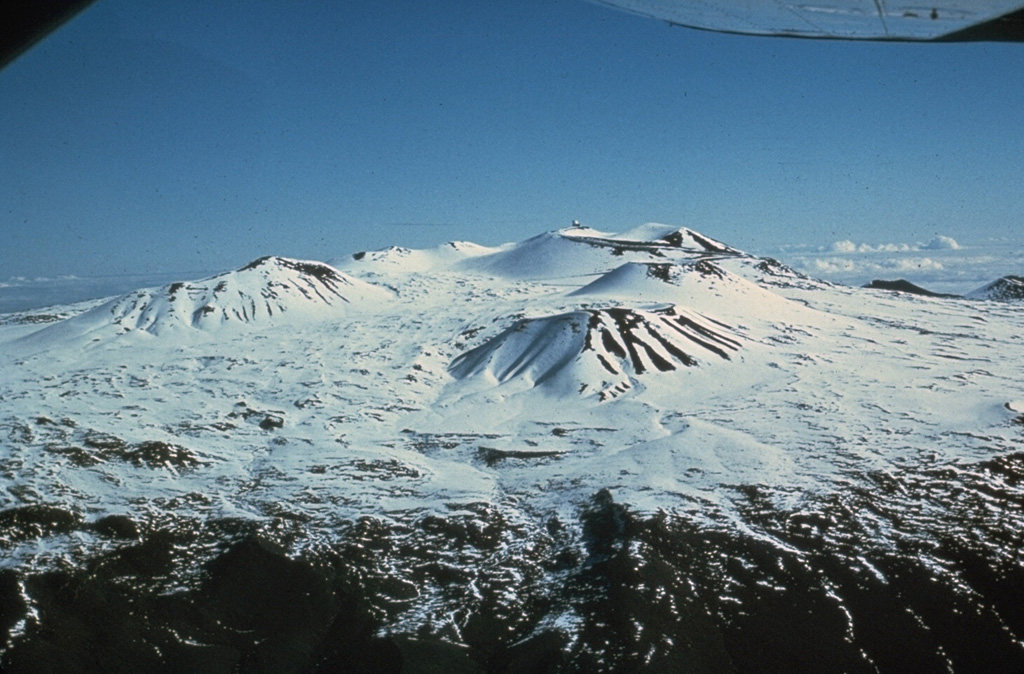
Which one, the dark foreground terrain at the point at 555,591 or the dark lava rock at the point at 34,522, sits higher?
the dark lava rock at the point at 34,522

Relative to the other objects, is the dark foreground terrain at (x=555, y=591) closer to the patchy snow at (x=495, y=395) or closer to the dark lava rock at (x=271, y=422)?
the patchy snow at (x=495, y=395)

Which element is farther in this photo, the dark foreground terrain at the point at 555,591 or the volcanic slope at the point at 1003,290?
the volcanic slope at the point at 1003,290

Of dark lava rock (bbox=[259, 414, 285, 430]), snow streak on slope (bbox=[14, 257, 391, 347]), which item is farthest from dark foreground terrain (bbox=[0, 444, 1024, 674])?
snow streak on slope (bbox=[14, 257, 391, 347])

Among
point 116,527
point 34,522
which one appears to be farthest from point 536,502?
point 34,522

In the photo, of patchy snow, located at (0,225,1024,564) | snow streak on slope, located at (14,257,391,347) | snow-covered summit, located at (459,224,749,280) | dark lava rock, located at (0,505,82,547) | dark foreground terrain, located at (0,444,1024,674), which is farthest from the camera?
snow-covered summit, located at (459,224,749,280)

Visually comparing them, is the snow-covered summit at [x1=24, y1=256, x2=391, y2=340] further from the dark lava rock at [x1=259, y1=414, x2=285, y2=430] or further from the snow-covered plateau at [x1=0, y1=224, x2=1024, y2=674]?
the dark lava rock at [x1=259, y1=414, x2=285, y2=430]

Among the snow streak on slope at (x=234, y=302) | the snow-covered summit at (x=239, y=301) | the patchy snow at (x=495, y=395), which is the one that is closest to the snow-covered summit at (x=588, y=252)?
the patchy snow at (x=495, y=395)

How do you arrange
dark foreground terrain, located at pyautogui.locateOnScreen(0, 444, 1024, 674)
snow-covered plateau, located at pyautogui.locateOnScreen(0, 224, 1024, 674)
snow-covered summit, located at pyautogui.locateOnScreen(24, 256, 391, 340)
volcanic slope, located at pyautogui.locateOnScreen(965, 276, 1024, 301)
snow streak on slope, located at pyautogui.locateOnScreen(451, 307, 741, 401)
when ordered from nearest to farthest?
dark foreground terrain, located at pyautogui.locateOnScreen(0, 444, 1024, 674), snow-covered plateau, located at pyautogui.locateOnScreen(0, 224, 1024, 674), snow streak on slope, located at pyautogui.locateOnScreen(451, 307, 741, 401), snow-covered summit, located at pyautogui.locateOnScreen(24, 256, 391, 340), volcanic slope, located at pyautogui.locateOnScreen(965, 276, 1024, 301)

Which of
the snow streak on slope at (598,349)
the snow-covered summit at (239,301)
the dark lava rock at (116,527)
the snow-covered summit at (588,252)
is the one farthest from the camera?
the snow-covered summit at (588,252)

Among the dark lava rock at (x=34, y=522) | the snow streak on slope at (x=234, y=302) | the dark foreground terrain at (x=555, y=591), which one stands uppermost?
the snow streak on slope at (x=234, y=302)

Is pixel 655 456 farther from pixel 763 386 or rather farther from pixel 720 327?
pixel 720 327
